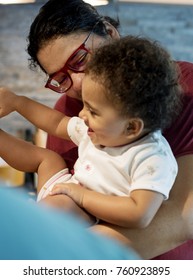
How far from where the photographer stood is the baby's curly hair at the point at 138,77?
24.0 inches

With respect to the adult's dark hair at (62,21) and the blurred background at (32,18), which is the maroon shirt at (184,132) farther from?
the blurred background at (32,18)

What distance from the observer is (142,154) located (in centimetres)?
65

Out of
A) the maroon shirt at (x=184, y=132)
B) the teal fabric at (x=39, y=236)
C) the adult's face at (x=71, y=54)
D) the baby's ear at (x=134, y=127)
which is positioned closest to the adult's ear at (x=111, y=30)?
the adult's face at (x=71, y=54)

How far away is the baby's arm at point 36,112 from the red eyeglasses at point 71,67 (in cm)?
5

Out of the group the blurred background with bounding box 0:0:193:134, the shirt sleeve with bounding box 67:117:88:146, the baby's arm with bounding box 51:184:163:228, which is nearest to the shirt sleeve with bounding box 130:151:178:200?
the baby's arm with bounding box 51:184:163:228

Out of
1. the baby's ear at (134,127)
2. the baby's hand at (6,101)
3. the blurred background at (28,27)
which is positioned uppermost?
the baby's ear at (134,127)

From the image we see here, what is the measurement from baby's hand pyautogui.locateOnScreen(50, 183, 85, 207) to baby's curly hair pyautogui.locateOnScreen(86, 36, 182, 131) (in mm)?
127

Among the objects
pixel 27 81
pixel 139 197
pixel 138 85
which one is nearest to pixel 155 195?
pixel 139 197

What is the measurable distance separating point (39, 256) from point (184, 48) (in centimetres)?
205

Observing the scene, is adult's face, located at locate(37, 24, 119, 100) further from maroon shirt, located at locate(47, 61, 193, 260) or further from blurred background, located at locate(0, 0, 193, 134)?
blurred background, located at locate(0, 0, 193, 134)

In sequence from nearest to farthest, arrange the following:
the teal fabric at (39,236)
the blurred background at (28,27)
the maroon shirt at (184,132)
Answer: the teal fabric at (39,236) → the maroon shirt at (184,132) → the blurred background at (28,27)

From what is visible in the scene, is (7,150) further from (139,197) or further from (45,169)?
(139,197)

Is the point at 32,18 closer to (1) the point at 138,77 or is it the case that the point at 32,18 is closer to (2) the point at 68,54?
(2) the point at 68,54
